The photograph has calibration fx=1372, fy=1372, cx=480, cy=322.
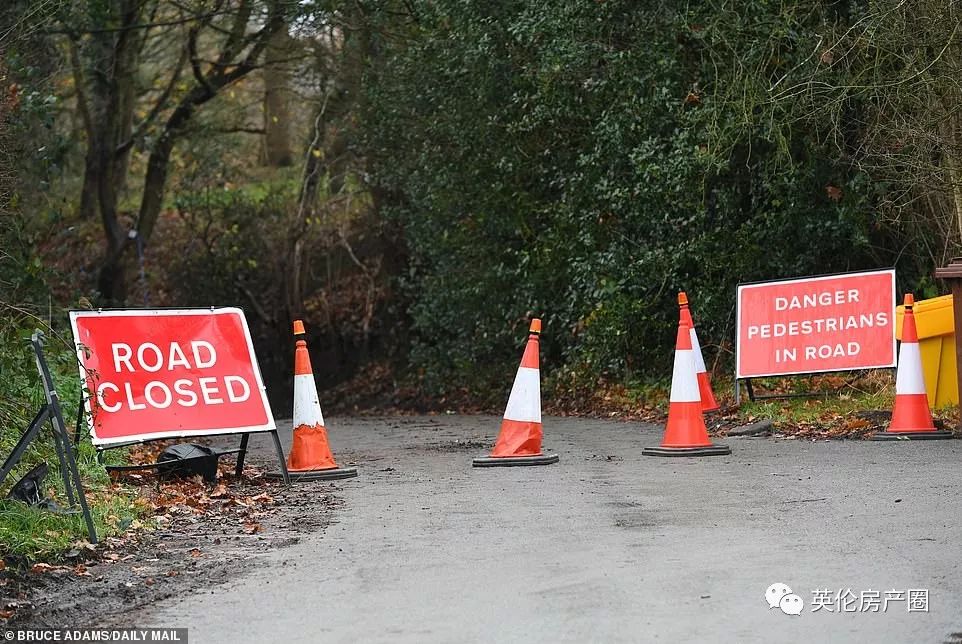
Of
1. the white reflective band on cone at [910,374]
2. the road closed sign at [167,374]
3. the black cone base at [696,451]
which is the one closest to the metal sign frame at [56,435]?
the road closed sign at [167,374]

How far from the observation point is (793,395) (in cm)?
1538

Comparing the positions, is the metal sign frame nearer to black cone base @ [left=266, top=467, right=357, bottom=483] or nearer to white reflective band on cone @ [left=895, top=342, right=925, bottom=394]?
black cone base @ [left=266, top=467, right=357, bottom=483]

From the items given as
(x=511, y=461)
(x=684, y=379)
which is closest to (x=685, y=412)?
(x=684, y=379)

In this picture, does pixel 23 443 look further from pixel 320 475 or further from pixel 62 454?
pixel 320 475

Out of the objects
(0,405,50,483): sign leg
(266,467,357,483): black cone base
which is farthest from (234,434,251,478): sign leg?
(0,405,50,483): sign leg

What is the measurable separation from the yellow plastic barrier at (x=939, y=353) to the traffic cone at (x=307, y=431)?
241 inches

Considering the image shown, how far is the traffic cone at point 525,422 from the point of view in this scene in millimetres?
11219

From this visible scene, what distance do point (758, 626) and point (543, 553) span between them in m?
1.80

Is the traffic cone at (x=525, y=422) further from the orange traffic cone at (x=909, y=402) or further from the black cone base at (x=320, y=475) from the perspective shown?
the orange traffic cone at (x=909, y=402)

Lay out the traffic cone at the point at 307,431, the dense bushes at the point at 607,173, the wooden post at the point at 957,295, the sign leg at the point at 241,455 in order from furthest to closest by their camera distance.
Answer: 1. the dense bushes at the point at 607,173
2. the wooden post at the point at 957,295
3. the traffic cone at the point at 307,431
4. the sign leg at the point at 241,455

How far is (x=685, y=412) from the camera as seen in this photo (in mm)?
11578

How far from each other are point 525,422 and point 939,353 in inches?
187

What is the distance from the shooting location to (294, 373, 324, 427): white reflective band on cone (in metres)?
10.8

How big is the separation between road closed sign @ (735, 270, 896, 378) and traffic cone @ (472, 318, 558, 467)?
14.5 ft
